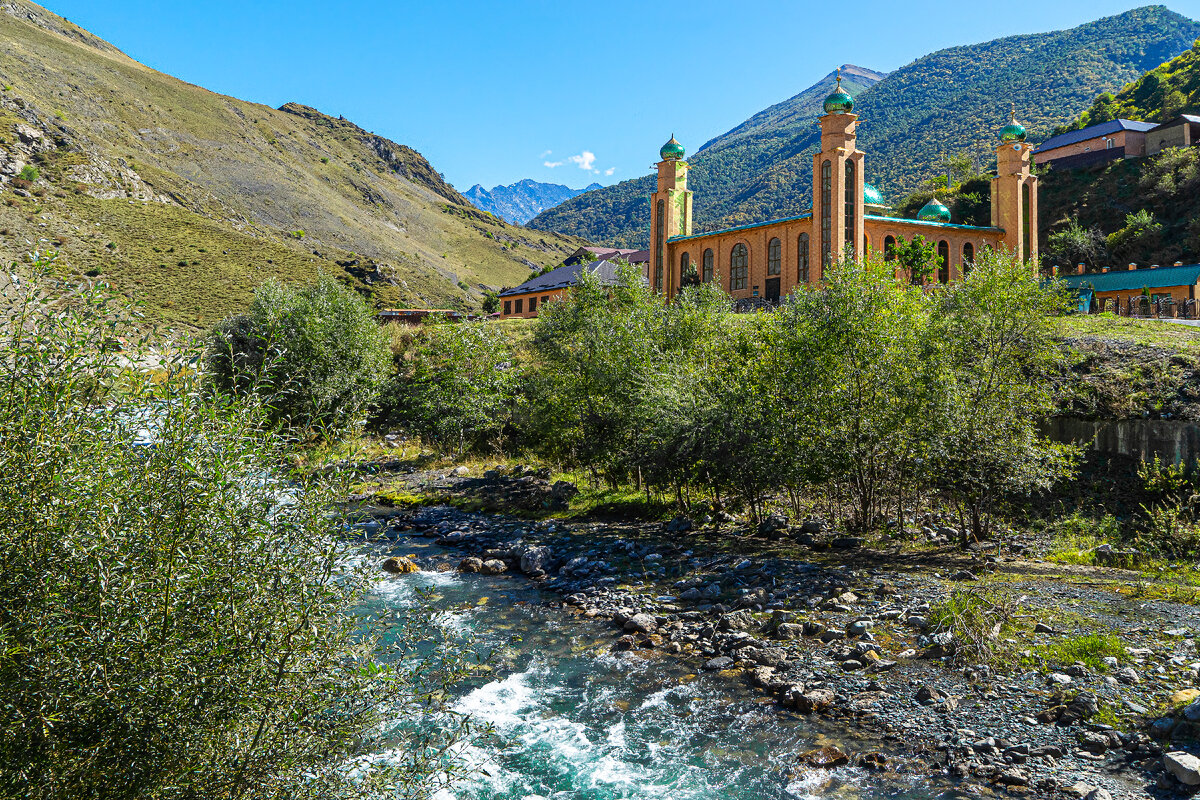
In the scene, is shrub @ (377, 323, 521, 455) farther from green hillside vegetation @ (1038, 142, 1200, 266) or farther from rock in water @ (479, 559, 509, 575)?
green hillside vegetation @ (1038, 142, 1200, 266)

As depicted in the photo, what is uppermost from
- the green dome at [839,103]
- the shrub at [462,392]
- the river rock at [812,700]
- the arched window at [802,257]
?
the green dome at [839,103]

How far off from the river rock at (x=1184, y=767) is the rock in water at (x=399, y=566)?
50.1ft

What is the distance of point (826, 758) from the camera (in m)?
8.97

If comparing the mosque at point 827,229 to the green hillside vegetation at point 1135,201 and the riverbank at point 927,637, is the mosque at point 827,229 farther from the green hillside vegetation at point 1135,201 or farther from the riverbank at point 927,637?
the riverbank at point 927,637

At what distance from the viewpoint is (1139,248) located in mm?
59438

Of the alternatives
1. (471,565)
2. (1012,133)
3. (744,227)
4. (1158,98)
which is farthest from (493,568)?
(1158,98)

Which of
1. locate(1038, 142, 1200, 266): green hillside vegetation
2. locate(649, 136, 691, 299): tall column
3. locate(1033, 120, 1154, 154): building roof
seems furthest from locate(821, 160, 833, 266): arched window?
locate(1033, 120, 1154, 154): building roof

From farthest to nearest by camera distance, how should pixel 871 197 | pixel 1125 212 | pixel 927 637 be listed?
pixel 1125 212 < pixel 871 197 < pixel 927 637

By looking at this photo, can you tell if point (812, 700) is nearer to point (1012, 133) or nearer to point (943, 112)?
point (1012, 133)

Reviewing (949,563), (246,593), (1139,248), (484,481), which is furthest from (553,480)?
(1139,248)

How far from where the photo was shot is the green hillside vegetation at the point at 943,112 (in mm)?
114125

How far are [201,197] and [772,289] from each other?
8176 centimetres

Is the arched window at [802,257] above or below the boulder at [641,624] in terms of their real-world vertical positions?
above

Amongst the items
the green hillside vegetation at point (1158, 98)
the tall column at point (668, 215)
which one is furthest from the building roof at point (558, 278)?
the green hillside vegetation at point (1158, 98)
